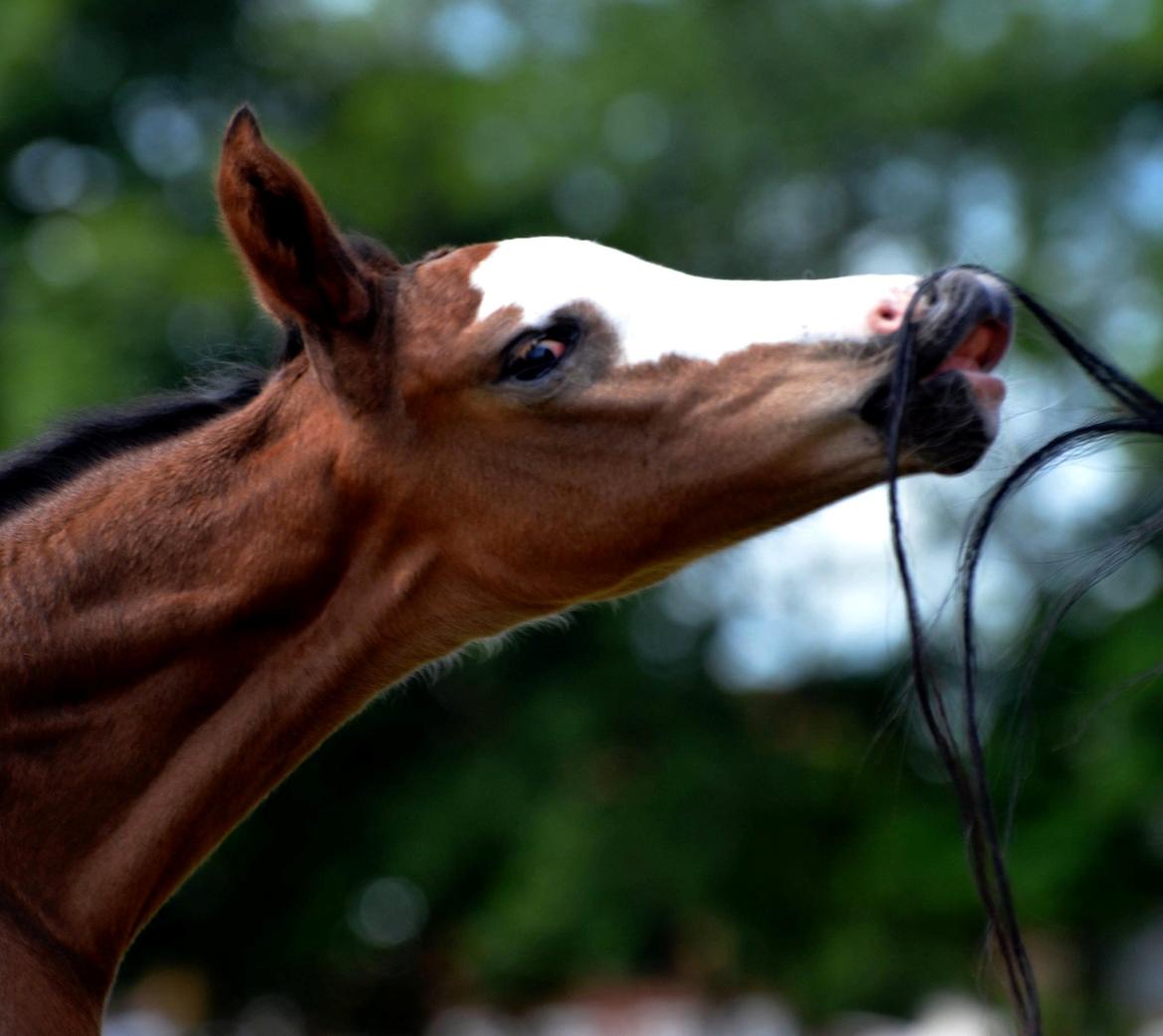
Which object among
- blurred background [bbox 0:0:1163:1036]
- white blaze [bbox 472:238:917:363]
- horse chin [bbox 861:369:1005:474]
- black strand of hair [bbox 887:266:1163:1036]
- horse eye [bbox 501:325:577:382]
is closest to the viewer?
black strand of hair [bbox 887:266:1163:1036]

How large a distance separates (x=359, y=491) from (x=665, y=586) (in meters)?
13.6

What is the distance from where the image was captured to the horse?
12.1 feet

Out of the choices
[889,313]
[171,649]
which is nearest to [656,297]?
[889,313]

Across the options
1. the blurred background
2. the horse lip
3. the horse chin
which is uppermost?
the horse lip

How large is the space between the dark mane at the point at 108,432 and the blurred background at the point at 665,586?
1099cm

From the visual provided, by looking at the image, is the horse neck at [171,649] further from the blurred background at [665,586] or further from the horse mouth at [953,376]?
the blurred background at [665,586]

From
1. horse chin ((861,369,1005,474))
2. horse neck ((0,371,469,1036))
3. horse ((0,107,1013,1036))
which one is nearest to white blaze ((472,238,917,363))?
horse ((0,107,1013,1036))

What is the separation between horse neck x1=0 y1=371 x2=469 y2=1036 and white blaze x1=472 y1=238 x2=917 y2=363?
501 mm

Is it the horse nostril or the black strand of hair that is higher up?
the horse nostril

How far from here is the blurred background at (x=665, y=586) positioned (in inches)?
635

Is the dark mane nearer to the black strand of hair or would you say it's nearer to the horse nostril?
the horse nostril

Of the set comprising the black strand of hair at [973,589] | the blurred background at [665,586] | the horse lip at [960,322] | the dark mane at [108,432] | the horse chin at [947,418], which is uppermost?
the dark mane at [108,432]

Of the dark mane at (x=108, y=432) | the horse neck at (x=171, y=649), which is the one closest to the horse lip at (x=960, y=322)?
the horse neck at (x=171, y=649)

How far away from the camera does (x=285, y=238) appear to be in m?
4.00
